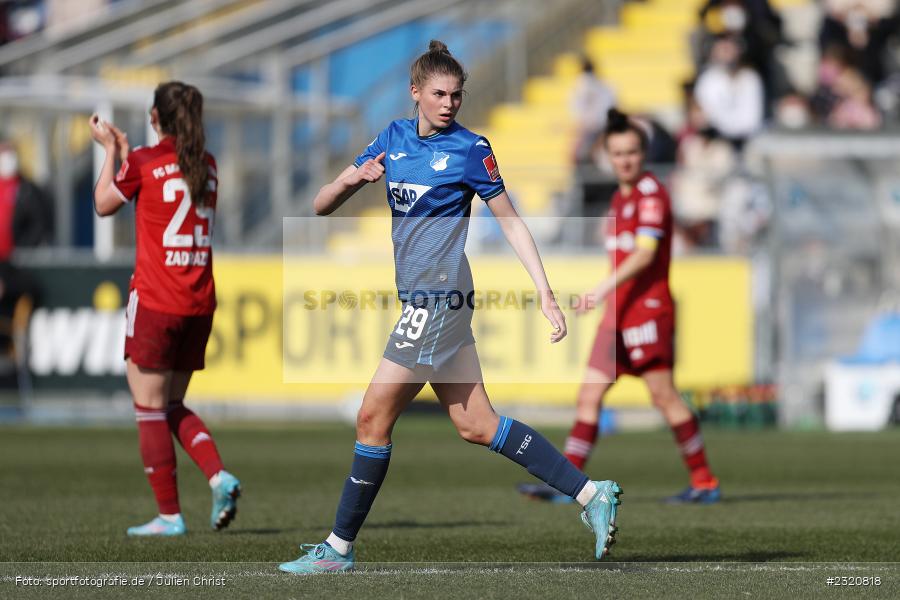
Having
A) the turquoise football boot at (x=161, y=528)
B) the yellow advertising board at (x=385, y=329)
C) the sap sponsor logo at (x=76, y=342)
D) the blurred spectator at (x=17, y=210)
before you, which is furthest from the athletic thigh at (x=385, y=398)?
the blurred spectator at (x=17, y=210)

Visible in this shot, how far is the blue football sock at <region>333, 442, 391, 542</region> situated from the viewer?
646 centimetres

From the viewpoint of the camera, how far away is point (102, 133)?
810 cm

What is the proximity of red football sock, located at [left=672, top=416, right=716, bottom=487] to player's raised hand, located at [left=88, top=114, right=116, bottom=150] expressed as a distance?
3.88 metres

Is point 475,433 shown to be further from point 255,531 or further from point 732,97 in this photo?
point 732,97

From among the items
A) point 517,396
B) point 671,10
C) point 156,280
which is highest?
point 671,10

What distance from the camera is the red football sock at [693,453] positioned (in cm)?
991

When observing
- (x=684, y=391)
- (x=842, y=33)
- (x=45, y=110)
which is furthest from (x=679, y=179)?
(x=45, y=110)

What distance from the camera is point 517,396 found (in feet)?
58.9

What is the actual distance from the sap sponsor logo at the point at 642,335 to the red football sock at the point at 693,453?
1.88ft

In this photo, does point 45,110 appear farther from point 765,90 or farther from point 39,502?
point 39,502

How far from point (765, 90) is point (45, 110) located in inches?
389

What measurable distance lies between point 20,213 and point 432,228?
14753 mm

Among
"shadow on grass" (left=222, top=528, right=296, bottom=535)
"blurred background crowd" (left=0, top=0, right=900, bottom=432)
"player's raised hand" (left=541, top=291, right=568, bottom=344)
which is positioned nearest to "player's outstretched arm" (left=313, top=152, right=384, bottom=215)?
"player's raised hand" (left=541, top=291, right=568, bottom=344)

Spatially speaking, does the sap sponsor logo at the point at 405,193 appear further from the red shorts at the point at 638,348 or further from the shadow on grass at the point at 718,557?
the red shorts at the point at 638,348
